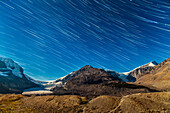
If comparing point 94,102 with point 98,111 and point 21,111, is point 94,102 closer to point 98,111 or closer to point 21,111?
point 98,111

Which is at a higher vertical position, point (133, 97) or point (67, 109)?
point (133, 97)

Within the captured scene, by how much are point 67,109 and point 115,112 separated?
1918cm

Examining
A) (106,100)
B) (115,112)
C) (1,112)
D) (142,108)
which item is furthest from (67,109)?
(142,108)

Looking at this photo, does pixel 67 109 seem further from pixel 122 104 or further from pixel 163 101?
pixel 163 101

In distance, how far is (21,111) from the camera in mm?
41719

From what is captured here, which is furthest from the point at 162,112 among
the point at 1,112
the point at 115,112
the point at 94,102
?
the point at 1,112

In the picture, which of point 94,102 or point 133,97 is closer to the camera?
point 133,97

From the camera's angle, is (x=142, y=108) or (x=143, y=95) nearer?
(x=142, y=108)

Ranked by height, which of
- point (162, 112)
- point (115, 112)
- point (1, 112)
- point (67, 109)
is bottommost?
point (1, 112)

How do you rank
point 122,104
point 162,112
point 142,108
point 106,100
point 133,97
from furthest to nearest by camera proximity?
point 106,100
point 133,97
point 122,104
point 142,108
point 162,112

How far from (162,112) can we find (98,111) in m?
18.1

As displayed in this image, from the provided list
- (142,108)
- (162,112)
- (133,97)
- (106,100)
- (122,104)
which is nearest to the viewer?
(162,112)

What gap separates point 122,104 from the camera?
35.7m

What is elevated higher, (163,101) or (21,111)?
(163,101)
